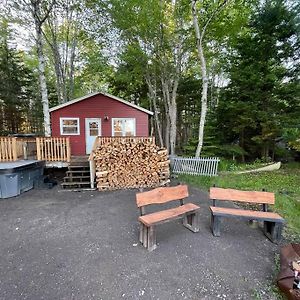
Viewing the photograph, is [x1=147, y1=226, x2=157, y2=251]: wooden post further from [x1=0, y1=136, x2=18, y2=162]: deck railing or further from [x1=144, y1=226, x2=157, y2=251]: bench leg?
[x1=0, y1=136, x2=18, y2=162]: deck railing

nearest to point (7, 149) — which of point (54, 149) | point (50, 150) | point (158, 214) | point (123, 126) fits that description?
point (50, 150)

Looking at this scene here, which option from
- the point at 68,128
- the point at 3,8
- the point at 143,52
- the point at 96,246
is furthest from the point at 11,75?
the point at 96,246

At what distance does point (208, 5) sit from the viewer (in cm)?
968

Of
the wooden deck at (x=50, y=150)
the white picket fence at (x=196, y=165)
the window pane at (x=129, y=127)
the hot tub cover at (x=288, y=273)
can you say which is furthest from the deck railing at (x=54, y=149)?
the hot tub cover at (x=288, y=273)

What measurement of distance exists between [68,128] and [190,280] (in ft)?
33.6

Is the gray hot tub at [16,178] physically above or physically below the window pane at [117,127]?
below

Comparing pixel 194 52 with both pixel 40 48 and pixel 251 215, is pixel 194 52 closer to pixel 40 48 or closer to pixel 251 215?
pixel 40 48

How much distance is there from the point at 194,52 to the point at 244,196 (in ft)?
37.2

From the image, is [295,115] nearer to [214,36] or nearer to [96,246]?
[214,36]

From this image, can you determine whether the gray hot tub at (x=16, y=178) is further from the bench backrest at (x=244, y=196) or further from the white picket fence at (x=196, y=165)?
the white picket fence at (x=196, y=165)

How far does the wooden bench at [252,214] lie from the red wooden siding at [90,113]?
27.7 ft

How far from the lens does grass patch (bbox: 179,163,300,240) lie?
5.03 m

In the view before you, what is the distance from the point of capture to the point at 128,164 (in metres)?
7.19

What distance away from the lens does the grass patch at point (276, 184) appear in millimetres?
5028
